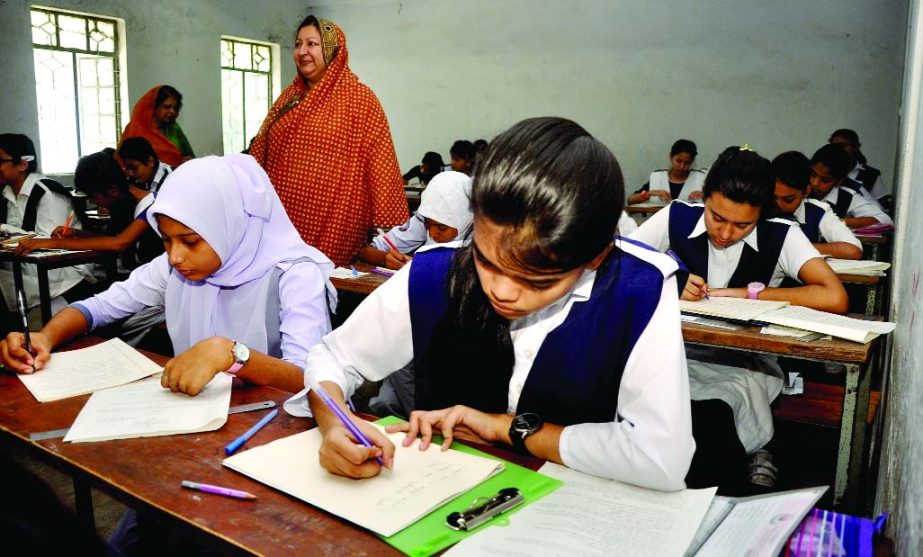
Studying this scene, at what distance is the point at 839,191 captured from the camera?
4.86 m

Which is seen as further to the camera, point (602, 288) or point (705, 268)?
point (705, 268)

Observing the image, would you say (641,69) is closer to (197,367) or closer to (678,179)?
(678,179)

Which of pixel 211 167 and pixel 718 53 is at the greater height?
pixel 718 53

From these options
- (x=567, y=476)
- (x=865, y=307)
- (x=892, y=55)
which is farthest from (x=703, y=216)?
(x=892, y=55)

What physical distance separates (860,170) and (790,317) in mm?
5116

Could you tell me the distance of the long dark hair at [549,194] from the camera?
2.83ft

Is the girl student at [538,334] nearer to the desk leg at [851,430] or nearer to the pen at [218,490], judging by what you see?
the pen at [218,490]

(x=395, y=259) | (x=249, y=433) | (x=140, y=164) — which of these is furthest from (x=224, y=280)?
(x=140, y=164)

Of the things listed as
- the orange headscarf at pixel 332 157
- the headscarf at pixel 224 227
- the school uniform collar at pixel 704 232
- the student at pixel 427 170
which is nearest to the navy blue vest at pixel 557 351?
the headscarf at pixel 224 227

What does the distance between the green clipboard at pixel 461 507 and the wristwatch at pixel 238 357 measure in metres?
0.50

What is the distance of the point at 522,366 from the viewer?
3.76 feet

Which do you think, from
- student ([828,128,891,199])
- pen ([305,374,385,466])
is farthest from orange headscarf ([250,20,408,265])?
student ([828,128,891,199])

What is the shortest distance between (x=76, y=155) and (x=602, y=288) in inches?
307

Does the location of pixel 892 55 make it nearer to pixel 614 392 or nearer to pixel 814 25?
pixel 814 25
